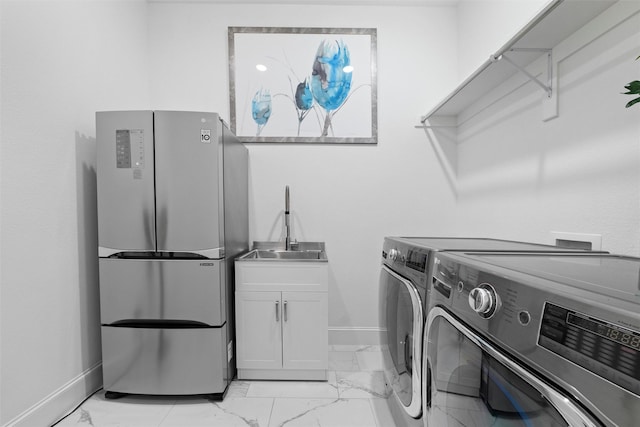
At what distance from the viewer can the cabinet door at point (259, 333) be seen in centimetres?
184

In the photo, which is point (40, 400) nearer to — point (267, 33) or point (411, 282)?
point (411, 282)

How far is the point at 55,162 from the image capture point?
1.54 metres

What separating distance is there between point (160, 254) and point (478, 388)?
1.61 metres

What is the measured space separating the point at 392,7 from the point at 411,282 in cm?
231

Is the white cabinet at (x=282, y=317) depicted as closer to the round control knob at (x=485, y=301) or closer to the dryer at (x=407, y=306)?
the dryer at (x=407, y=306)

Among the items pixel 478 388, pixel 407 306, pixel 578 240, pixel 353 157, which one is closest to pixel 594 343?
pixel 478 388

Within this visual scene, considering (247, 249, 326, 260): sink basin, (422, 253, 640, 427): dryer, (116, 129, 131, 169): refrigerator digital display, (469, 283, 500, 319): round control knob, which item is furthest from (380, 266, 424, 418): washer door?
(116, 129, 131, 169): refrigerator digital display

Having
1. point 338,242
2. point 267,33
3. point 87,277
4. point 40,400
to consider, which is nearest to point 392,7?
point 267,33

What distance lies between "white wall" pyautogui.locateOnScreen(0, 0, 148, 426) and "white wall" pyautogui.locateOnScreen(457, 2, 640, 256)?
244 centimetres

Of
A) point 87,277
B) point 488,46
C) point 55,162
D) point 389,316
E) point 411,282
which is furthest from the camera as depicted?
point 488,46

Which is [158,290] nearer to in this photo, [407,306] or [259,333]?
[259,333]

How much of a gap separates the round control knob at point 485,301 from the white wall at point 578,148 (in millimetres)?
899

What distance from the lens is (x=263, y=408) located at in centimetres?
160

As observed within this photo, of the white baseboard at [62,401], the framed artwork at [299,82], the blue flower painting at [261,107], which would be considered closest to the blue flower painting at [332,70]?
the framed artwork at [299,82]
